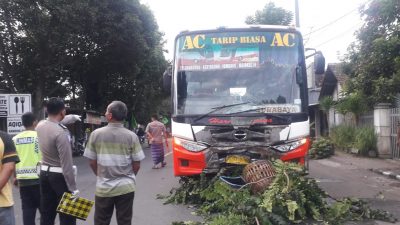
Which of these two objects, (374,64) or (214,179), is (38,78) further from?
(214,179)

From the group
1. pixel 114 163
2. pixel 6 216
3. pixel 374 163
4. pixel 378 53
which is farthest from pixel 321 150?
pixel 6 216

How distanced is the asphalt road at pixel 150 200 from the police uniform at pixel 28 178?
4.44 feet

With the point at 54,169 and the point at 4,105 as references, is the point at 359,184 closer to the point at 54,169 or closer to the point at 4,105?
the point at 54,169

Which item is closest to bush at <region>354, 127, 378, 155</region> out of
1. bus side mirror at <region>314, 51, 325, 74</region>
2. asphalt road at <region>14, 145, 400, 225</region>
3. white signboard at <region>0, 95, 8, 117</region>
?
asphalt road at <region>14, 145, 400, 225</region>

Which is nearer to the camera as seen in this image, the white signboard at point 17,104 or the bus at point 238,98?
the bus at point 238,98

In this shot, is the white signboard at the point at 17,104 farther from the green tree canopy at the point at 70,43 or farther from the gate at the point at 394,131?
the gate at the point at 394,131

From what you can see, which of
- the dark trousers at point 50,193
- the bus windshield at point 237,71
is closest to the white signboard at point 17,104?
the bus windshield at point 237,71

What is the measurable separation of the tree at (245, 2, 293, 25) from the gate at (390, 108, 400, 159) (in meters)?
10.5

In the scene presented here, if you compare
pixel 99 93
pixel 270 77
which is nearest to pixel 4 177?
pixel 270 77

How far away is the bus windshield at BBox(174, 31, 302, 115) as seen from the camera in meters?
8.45

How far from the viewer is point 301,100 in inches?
336

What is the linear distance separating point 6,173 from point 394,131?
1559 cm

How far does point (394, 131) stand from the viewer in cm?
1709

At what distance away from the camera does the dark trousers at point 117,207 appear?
5.22 m
